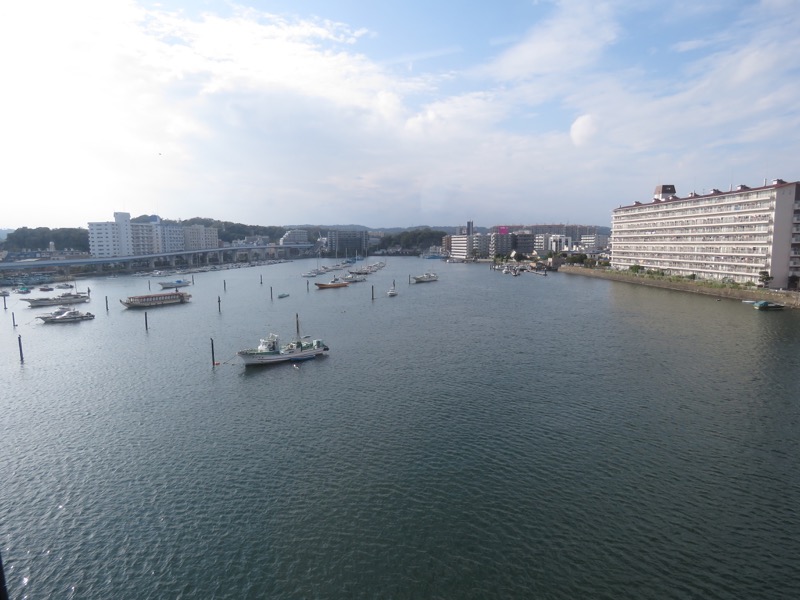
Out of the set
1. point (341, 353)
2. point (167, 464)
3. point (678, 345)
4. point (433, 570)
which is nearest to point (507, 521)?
point (433, 570)

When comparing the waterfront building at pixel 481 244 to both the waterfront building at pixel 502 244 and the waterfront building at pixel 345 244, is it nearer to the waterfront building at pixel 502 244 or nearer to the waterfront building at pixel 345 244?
the waterfront building at pixel 502 244

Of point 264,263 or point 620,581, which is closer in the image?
point 620,581

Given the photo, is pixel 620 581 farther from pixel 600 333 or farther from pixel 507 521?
pixel 600 333

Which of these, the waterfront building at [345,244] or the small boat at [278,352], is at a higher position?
the waterfront building at [345,244]

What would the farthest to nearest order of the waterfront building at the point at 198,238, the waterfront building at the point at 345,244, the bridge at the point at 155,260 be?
the waterfront building at the point at 345,244 < the waterfront building at the point at 198,238 < the bridge at the point at 155,260

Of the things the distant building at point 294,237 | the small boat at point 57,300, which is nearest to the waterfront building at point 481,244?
the distant building at point 294,237

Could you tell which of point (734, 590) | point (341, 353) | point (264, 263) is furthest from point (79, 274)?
point (734, 590)

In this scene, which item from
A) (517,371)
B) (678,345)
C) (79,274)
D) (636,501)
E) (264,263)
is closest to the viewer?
(636,501)

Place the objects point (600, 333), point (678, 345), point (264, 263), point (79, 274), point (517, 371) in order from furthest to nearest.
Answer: point (264, 263) < point (79, 274) < point (600, 333) < point (678, 345) < point (517, 371)
